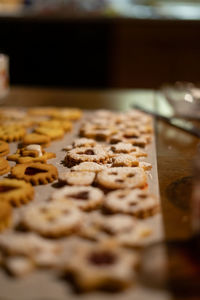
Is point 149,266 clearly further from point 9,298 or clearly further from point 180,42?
point 180,42

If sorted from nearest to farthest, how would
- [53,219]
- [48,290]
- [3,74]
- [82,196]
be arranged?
[48,290]
[53,219]
[82,196]
[3,74]

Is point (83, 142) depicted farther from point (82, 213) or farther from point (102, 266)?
point (102, 266)

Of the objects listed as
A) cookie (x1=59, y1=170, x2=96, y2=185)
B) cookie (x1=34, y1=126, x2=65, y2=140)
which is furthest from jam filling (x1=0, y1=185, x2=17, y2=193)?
cookie (x1=34, y1=126, x2=65, y2=140)

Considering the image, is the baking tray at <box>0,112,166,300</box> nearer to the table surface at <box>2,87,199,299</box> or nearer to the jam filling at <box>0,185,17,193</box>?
the table surface at <box>2,87,199,299</box>

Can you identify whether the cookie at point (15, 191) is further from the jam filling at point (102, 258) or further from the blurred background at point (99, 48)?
the blurred background at point (99, 48)

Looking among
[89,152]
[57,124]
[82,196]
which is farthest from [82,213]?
[57,124]

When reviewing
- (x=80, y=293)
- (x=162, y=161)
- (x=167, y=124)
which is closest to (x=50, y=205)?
(x=80, y=293)
